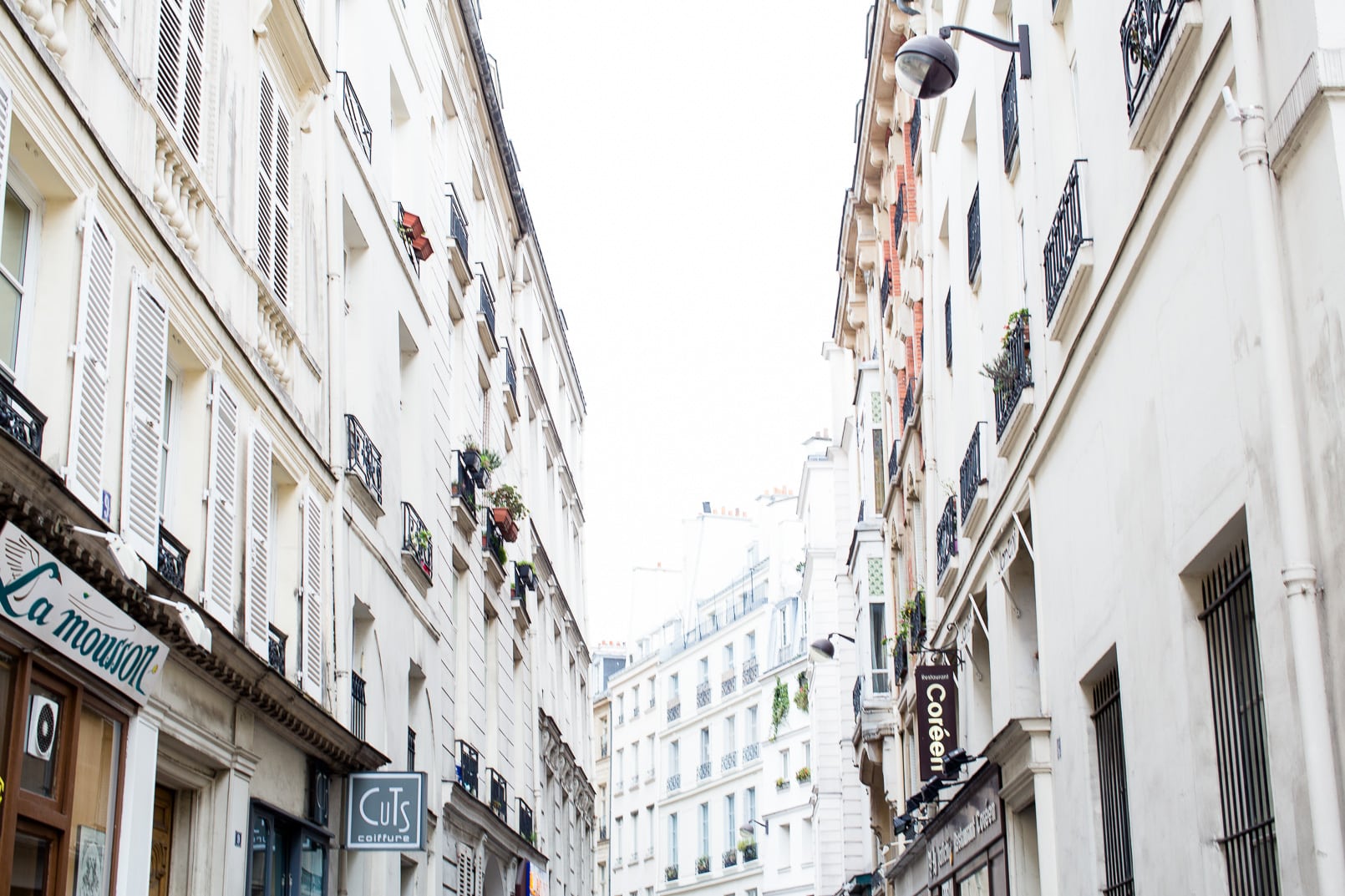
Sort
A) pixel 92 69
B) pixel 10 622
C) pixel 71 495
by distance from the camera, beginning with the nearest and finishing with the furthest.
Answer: pixel 10 622, pixel 71 495, pixel 92 69

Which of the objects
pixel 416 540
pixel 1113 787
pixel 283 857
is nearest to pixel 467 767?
pixel 416 540

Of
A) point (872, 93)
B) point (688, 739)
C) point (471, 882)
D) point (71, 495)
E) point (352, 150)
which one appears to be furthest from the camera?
point (688, 739)

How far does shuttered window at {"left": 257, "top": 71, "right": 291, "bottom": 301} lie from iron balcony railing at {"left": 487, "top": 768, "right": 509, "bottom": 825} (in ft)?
39.1

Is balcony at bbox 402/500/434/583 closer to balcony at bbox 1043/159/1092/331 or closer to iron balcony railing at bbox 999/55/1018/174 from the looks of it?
iron balcony railing at bbox 999/55/1018/174

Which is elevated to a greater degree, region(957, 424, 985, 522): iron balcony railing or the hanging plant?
the hanging plant

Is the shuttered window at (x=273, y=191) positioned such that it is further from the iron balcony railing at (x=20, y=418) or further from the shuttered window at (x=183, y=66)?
the iron balcony railing at (x=20, y=418)

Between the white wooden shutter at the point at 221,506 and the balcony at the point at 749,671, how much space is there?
4806cm

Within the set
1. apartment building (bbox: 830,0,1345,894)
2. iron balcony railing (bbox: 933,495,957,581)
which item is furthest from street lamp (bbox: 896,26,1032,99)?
iron balcony railing (bbox: 933,495,957,581)

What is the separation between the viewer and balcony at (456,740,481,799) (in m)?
21.9

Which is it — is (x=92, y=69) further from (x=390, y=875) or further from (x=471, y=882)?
(x=471, y=882)

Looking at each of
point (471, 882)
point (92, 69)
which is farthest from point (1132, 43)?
point (471, 882)

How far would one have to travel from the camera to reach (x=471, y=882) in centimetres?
2242

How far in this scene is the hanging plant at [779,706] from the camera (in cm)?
5425

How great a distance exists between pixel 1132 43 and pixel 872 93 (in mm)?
17373
